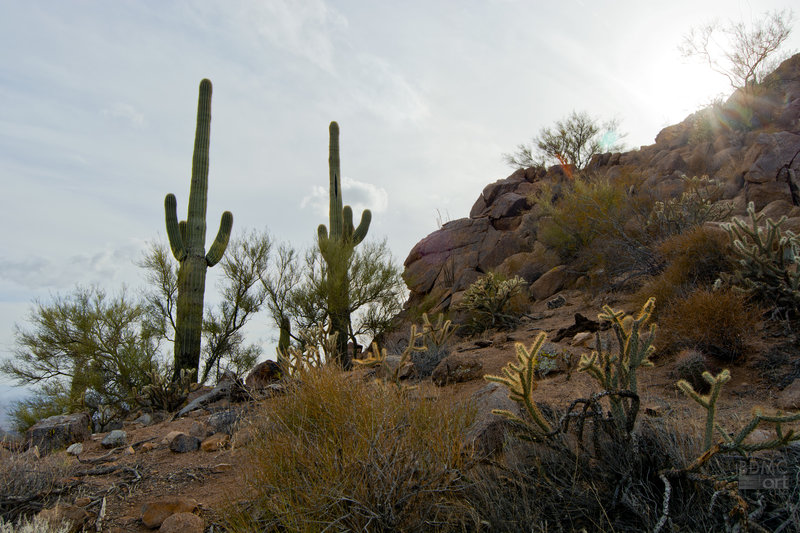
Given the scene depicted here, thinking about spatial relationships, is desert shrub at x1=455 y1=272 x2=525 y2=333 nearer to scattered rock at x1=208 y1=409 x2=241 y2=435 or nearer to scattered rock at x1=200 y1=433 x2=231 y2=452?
scattered rock at x1=208 y1=409 x2=241 y2=435

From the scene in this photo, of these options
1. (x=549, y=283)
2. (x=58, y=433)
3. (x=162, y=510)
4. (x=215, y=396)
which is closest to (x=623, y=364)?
(x=162, y=510)

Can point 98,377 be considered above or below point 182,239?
below

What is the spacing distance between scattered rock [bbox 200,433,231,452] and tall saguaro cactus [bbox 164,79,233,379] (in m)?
6.93

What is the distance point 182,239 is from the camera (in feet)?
43.7

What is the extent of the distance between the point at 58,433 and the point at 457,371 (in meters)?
6.09

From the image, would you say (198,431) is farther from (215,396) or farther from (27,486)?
(215,396)

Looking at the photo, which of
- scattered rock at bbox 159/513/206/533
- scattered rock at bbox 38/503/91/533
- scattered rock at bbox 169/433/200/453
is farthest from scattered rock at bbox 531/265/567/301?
scattered rock at bbox 38/503/91/533

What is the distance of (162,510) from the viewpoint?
3.42m

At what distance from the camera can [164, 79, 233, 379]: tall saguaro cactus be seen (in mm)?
12453

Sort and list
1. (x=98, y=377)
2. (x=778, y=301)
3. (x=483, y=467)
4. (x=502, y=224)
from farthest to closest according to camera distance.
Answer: (x=502, y=224), (x=98, y=377), (x=778, y=301), (x=483, y=467)

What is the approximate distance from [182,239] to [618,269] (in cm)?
1154

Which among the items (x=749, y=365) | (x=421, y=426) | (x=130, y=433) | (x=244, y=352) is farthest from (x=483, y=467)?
(x=244, y=352)

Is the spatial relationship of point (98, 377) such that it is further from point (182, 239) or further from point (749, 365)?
point (749, 365)

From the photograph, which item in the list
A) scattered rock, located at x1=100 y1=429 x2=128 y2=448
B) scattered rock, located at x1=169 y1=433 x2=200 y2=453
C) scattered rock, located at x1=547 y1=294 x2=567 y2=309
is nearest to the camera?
scattered rock, located at x1=169 y1=433 x2=200 y2=453
